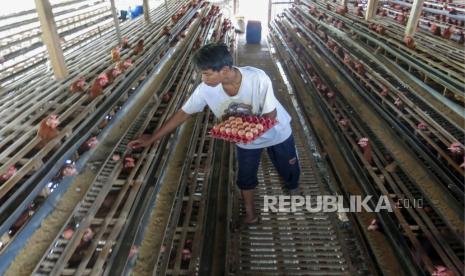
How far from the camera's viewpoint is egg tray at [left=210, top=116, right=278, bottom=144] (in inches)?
81.1

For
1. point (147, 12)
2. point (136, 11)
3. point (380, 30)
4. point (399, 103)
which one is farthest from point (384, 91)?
point (136, 11)

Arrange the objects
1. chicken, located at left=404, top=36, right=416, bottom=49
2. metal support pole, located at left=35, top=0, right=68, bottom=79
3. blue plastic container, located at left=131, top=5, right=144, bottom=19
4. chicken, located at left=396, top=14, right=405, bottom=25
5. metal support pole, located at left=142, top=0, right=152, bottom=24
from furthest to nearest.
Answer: blue plastic container, located at left=131, top=5, right=144, bottom=19
metal support pole, located at left=142, top=0, right=152, bottom=24
chicken, located at left=396, top=14, right=405, bottom=25
chicken, located at left=404, top=36, right=416, bottom=49
metal support pole, located at left=35, top=0, right=68, bottom=79

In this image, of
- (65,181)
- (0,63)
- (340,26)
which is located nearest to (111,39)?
(0,63)

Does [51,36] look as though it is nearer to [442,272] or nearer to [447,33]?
[442,272]

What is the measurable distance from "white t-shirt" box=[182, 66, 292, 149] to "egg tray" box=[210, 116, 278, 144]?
7 centimetres

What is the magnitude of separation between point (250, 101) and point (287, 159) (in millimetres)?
690

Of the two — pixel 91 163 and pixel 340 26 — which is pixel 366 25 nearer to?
pixel 340 26

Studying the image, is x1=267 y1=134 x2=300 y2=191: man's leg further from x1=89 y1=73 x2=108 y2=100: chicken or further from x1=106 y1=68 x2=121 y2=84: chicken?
x1=106 y1=68 x2=121 y2=84: chicken

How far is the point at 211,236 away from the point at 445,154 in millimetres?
1984

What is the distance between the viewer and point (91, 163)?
2.55 meters

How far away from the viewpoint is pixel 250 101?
2168mm

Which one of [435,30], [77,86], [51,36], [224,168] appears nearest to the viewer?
[224,168]

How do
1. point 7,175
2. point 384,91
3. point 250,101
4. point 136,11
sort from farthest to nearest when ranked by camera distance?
1. point 136,11
2. point 384,91
3. point 250,101
4. point 7,175

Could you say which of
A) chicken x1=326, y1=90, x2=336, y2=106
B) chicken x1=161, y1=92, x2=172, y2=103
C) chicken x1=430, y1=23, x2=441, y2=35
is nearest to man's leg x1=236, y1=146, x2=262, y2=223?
chicken x1=161, y1=92, x2=172, y2=103
